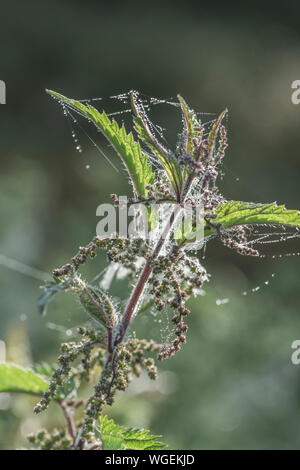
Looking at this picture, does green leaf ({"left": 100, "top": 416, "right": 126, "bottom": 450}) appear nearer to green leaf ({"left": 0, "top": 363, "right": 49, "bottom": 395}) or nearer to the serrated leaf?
green leaf ({"left": 0, "top": 363, "right": 49, "bottom": 395})

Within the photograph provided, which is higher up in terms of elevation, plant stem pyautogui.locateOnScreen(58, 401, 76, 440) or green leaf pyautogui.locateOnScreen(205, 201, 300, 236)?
green leaf pyautogui.locateOnScreen(205, 201, 300, 236)

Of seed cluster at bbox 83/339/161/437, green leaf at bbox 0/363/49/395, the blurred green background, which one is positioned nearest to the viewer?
seed cluster at bbox 83/339/161/437

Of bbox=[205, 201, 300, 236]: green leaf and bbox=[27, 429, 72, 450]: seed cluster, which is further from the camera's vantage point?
bbox=[27, 429, 72, 450]: seed cluster

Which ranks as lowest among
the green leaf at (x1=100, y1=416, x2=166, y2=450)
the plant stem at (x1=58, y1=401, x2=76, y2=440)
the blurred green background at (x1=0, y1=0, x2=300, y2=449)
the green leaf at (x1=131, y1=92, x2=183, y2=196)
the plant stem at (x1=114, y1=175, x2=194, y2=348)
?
the green leaf at (x1=100, y1=416, x2=166, y2=450)

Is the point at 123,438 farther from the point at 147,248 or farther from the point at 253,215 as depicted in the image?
the point at 253,215

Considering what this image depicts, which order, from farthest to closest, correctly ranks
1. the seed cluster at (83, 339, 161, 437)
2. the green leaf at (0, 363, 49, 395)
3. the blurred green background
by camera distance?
the blurred green background
the green leaf at (0, 363, 49, 395)
the seed cluster at (83, 339, 161, 437)

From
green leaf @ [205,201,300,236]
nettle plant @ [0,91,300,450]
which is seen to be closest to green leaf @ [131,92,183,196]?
nettle plant @ [0,91,300,450]

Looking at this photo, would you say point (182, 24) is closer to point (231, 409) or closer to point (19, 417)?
point (231, 409)

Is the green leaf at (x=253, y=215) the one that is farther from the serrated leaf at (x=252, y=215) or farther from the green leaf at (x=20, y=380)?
the green leaf at (x=20, y=380)
